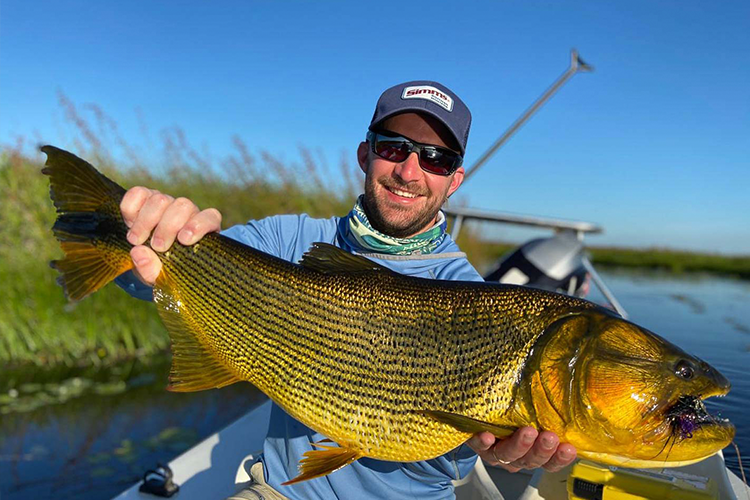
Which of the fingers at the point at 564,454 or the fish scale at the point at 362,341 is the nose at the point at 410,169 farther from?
the fingers at the point at 564,454

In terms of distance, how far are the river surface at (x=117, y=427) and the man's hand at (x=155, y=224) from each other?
3.43 metres

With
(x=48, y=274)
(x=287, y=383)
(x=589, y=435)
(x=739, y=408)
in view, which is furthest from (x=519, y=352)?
(x=48, y=274)

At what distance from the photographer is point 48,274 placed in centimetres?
781

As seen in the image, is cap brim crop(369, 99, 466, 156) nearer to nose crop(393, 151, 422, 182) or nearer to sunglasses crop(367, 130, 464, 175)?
sunglasses crop(367, 130, 464, 175)

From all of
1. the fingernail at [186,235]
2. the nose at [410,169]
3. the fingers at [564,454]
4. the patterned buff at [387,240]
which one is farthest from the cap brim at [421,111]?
the fingers at [564,454]

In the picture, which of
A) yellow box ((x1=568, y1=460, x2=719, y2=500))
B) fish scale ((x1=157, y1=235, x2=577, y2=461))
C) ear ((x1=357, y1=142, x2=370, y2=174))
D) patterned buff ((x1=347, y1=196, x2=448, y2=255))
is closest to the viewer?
fish scale ((x1=157, y1=235, x2=577, y2=461))

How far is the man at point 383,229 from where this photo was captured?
243 cm

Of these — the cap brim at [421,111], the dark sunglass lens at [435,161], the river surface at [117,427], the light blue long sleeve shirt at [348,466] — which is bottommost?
the river surface at [117,427]

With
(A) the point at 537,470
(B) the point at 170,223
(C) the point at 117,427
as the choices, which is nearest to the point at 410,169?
(B) the point at 170,223

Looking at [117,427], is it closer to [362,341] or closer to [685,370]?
[362,341]

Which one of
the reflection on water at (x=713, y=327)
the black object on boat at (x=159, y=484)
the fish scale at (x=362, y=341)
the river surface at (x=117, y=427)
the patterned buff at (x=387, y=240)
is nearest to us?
the fish scale at (x=362, y=341)

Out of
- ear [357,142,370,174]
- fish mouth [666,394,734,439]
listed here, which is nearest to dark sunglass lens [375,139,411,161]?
ear [357,142,370,174]

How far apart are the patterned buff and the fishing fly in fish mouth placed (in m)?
0.01

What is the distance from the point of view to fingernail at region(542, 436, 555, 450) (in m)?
1.84
